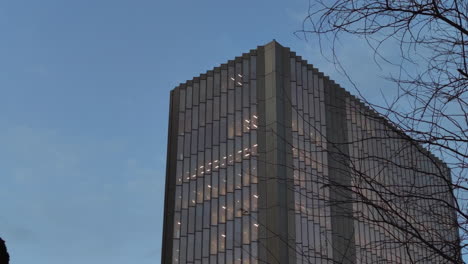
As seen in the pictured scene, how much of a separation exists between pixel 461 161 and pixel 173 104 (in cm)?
5619

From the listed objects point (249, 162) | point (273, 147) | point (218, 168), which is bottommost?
point (249, 162)

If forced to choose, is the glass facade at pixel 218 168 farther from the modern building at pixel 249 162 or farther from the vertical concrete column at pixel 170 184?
the vertical concrete column at pixel 170 184

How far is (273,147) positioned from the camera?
51469 millimetres

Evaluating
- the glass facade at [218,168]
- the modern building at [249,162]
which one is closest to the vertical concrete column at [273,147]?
the modern building at [249,162]

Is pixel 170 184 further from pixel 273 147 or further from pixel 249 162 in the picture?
pixel 273 147

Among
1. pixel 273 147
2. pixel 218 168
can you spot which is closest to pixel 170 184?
pixel 218 168

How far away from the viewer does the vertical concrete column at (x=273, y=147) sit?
159 ft

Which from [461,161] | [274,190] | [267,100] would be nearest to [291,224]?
[274,190]

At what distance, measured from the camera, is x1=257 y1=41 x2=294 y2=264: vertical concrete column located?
159 feet

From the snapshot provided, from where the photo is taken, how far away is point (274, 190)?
165 ft

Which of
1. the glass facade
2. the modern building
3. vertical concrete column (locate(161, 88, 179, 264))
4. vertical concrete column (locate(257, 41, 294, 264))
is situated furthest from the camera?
vertical concrete column (locate(161, 88, 179, 264))

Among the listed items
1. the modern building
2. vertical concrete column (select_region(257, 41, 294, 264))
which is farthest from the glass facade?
vertical concrete column (select_region(257, 41, 294, 264))

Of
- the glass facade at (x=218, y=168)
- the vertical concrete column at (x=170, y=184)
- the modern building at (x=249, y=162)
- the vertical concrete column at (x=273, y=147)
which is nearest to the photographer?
the vertical concrete column at (x=273, y=147)

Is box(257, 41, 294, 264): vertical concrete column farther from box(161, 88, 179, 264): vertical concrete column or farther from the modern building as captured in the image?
box(161, 88, 179, 264): vertical concrete column
